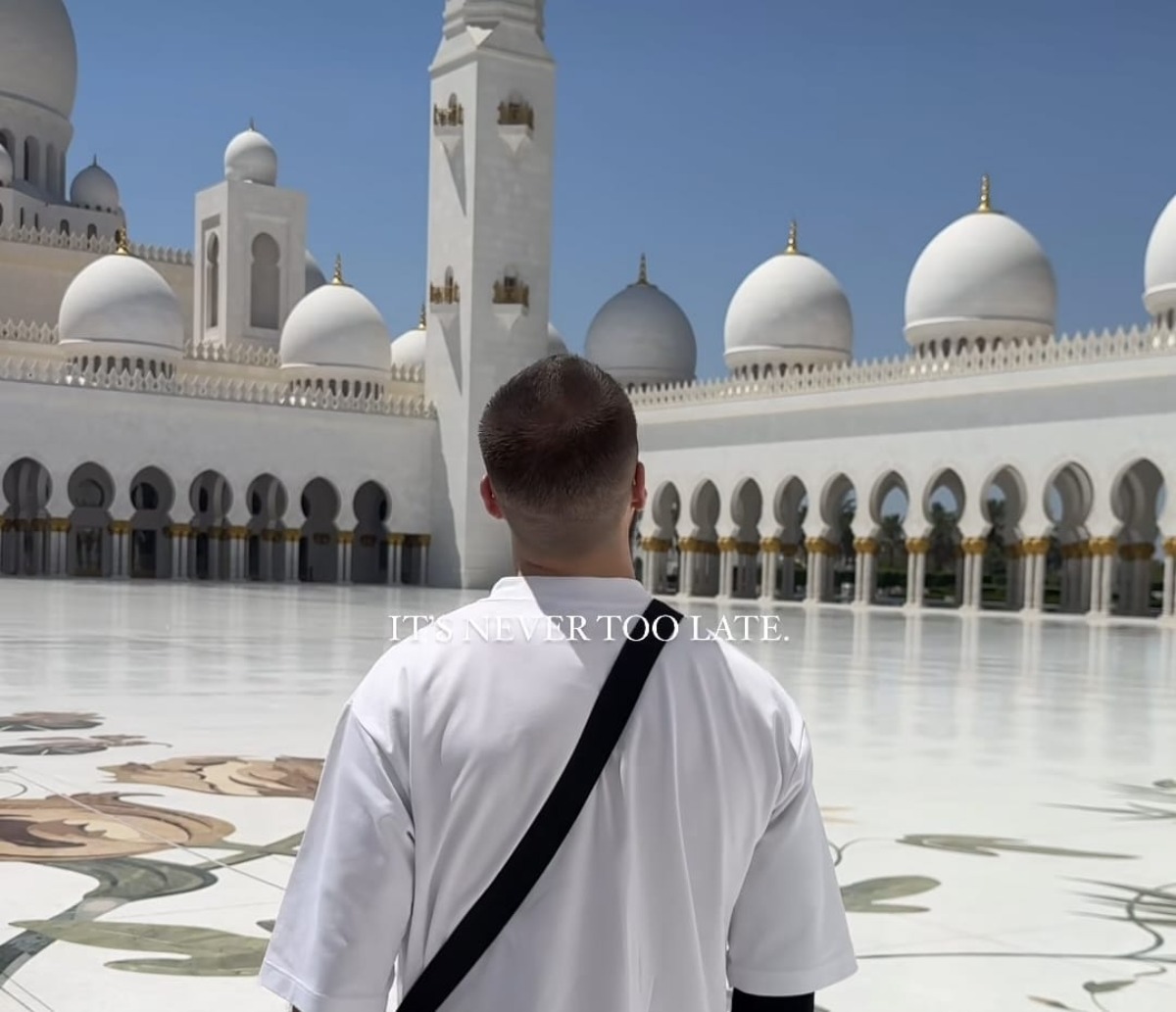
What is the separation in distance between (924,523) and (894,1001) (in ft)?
60.2

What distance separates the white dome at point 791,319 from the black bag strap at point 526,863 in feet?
80.3

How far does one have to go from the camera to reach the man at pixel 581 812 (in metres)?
1.20

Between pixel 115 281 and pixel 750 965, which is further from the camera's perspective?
pixel 115 281

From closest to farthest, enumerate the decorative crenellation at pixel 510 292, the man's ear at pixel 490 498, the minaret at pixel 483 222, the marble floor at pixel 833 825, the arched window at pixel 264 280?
the man's ear at pixel 490 498, the marble floor at pixel 833 825, the minaret at pixel 483 222, the decorative crenellation at pixel 510 292, the arched window at pixel 264 280

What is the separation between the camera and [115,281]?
78.8ft

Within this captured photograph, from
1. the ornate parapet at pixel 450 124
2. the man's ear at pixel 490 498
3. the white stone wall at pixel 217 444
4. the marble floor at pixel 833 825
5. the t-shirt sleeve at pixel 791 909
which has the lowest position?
the marble floor at pixel 833 825

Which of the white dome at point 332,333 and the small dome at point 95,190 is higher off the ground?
the small dome at point 95,190

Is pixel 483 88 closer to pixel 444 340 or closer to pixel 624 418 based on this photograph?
pixel 444 340

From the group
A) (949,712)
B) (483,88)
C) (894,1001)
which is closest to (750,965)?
(894,1001)

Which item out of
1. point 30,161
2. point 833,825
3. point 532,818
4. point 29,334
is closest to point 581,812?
point 532,818

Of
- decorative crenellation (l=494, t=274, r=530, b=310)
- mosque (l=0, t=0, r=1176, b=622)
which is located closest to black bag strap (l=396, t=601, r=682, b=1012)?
mosque (l=0, t=0, r=1176, b=622)

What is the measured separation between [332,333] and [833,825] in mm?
23143

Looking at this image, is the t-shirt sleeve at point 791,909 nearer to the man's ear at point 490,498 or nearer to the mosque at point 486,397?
the man's ear at point 490,498

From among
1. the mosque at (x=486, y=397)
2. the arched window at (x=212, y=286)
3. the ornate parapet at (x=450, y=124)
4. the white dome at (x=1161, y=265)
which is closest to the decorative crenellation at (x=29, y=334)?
the mosque at (x=486, y=397)
